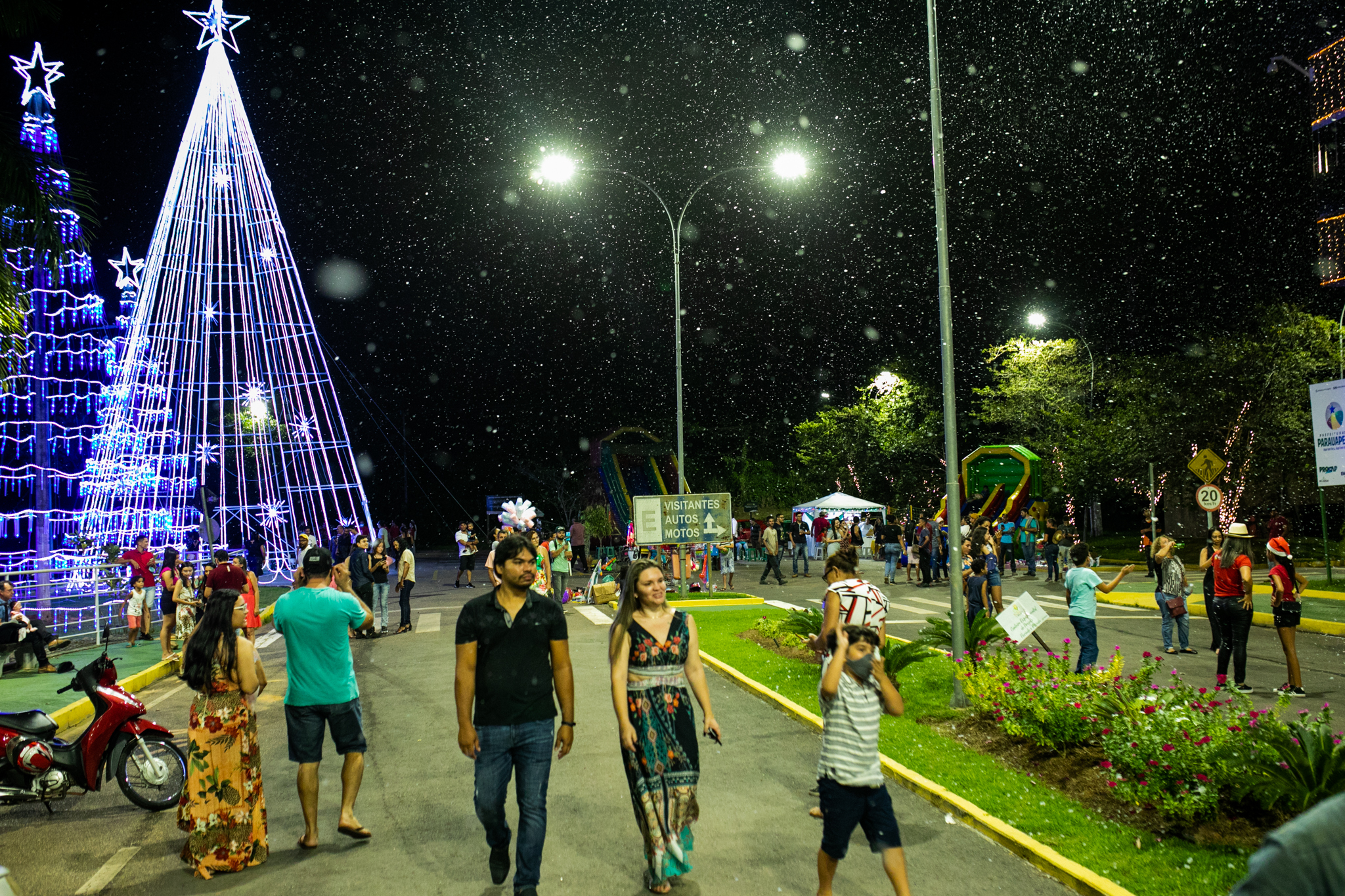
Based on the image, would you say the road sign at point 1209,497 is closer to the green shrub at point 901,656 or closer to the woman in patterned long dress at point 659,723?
the green shrub at point 901,656

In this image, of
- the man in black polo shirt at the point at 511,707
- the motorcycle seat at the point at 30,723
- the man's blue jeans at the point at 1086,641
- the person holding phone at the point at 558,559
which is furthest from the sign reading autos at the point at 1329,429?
the motorcycle seat at the point at 30,723

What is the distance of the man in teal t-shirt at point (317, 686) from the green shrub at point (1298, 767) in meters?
5.41

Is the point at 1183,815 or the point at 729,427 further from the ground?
the point at 729,427

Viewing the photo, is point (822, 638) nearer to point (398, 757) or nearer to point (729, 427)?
point (398, 757)

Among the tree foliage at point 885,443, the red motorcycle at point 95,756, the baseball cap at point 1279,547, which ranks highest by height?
the tree foliage at point 885,443

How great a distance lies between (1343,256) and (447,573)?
1542 inches

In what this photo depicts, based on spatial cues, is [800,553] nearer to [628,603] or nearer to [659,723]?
[628,603]

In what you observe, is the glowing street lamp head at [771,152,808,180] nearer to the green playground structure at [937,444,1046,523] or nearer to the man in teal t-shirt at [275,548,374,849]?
the man in teal t-shirt at [275,548,374,849]

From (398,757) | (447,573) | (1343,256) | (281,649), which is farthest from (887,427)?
(398,757)

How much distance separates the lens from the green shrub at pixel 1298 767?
5.24m

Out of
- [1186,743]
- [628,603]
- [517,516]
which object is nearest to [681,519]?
[1186,743]

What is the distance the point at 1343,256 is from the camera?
38.1 m

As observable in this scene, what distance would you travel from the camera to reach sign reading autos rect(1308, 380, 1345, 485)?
21.6m

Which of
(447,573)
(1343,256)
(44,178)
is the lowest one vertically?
(447,573)
